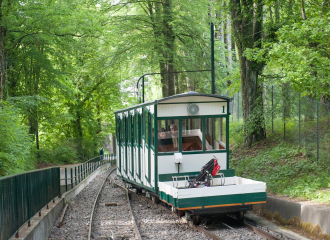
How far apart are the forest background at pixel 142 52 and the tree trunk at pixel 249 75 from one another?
4 centimetres

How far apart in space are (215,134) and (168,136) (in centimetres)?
136

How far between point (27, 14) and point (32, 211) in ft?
40.9

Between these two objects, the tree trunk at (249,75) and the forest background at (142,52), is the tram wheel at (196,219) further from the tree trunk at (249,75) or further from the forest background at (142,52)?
the tree trunk at (249,75)

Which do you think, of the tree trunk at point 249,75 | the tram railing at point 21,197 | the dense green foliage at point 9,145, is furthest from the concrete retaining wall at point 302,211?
the dense green foliage at point 9,145

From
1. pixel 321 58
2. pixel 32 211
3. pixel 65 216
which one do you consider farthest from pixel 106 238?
pixel 321 58

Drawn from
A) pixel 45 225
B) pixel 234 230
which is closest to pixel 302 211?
pixel 234 230

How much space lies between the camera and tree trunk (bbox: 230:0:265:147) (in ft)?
54.6

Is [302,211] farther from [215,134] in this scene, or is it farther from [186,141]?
[186,141]

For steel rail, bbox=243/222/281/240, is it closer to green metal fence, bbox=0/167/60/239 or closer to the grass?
the grass

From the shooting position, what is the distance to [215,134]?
428 inches

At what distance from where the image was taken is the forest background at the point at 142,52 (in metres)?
12.0

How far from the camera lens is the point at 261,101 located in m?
16.8

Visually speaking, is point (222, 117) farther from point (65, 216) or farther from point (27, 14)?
point (27, 14)

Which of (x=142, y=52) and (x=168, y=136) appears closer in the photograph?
(x=168, y=136)
